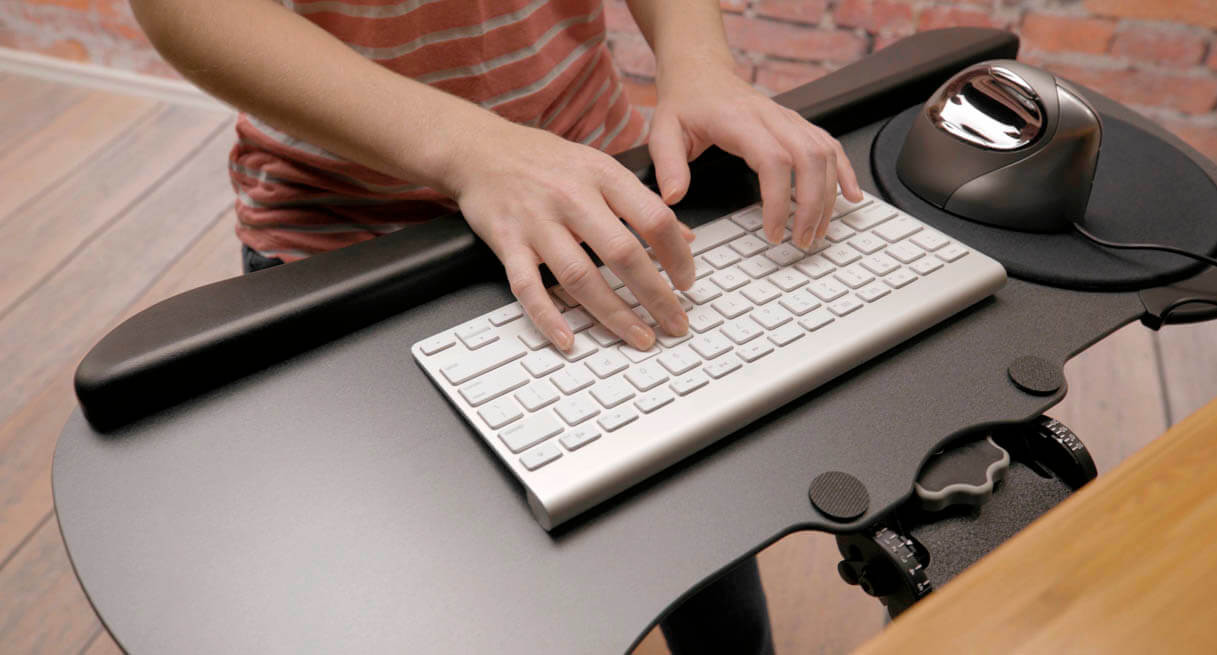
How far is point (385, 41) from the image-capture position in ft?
2.00

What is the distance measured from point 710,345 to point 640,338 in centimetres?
4

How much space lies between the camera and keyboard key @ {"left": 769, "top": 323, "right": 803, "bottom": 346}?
435mm

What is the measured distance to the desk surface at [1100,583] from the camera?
27 cm

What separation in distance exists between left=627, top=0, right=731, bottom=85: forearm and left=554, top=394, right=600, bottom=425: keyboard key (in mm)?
330

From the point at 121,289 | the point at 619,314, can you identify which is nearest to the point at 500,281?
the point at 619,314

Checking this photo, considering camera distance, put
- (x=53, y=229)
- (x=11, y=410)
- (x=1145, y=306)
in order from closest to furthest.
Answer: (x=1145, y=306) → (x=11, y=410) → (x=53, y=229)

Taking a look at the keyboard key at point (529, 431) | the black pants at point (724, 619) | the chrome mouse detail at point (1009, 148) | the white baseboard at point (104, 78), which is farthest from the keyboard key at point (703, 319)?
the white baseboard at point (104, 78)

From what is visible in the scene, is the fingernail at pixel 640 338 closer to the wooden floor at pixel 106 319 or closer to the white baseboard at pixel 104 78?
the wooden floor at pixel 106 319

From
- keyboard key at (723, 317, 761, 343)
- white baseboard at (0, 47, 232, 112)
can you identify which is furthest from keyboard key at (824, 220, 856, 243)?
white baseboard at (0, 47, 232, 112)

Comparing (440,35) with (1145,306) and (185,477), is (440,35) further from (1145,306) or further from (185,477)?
(1145,306)

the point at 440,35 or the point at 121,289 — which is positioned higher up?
the point at 440,35

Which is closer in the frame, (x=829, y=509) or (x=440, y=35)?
(x=829, y=509)

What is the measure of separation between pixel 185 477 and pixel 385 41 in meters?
0.36

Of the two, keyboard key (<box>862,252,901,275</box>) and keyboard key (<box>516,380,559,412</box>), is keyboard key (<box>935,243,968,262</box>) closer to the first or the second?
keyboard key (<box>862,252,901,275</box>)
